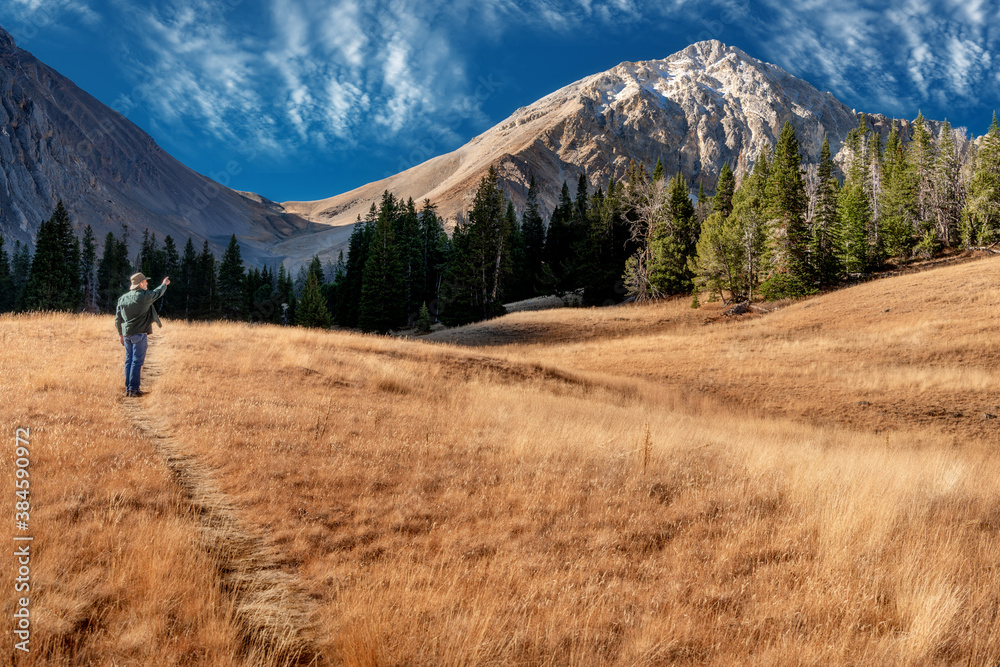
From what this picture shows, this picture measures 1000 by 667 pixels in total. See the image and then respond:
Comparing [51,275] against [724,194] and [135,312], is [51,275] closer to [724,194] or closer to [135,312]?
[135,312]

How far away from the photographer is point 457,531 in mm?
4781

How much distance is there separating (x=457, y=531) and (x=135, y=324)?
922 cm

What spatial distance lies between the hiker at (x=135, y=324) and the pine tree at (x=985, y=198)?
222 feet

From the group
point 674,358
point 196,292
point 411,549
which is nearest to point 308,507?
point 411,549

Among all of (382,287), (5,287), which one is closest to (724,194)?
(382,287)

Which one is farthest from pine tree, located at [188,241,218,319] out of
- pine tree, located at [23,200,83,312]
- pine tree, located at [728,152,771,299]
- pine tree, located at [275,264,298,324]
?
pine tree, located at [728,152,771,299]

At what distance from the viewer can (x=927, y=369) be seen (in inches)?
792

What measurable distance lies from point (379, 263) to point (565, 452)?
53.1 meters

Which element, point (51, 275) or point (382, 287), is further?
point (51, 275)

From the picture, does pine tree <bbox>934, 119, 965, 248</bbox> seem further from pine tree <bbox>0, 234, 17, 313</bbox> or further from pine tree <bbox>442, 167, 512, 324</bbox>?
pine tree <bbox>0, 234, 17, 313</bbox>

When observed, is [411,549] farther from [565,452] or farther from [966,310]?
[966,310]

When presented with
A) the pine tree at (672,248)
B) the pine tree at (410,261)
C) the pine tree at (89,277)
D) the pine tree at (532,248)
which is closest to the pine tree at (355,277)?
the pine tree at (410,261)

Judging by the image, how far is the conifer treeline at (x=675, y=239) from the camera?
147ft

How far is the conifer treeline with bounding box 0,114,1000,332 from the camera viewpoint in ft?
147
